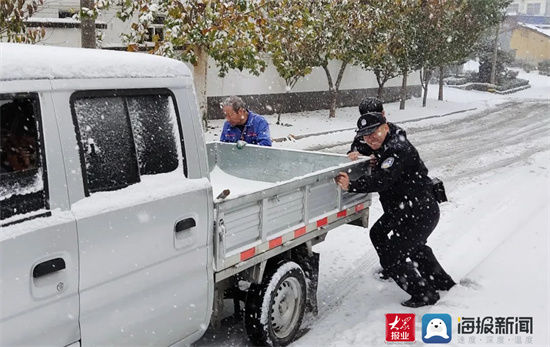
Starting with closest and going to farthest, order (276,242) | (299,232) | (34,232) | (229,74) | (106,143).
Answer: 1. (34,232)
2. (106,143)
3. (276,242)
4. (299,232)
5. (229,74)

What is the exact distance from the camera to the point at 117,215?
3137 millimetres

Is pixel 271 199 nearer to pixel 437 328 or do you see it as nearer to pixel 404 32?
pixel 437 328

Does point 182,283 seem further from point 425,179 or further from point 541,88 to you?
point 541,88

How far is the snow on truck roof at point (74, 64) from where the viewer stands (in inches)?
109

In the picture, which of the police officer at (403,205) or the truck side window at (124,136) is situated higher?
the truck side window at (124,136)

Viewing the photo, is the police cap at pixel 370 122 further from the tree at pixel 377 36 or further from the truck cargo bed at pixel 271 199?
the tree at pixel 377 36

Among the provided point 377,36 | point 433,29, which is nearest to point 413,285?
point 377,36

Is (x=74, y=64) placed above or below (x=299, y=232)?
Answer: above

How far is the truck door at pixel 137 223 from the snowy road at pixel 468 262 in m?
1.37

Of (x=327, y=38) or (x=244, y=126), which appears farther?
(x=327, y=38)

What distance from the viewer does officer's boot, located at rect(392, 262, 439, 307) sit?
18.1ft

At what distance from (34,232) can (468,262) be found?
522 centimetres

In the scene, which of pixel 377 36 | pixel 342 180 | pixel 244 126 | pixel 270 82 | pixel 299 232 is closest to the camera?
pixel 299 232

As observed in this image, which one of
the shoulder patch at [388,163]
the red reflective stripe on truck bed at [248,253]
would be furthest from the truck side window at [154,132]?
the shoulder patch at [388,163]
